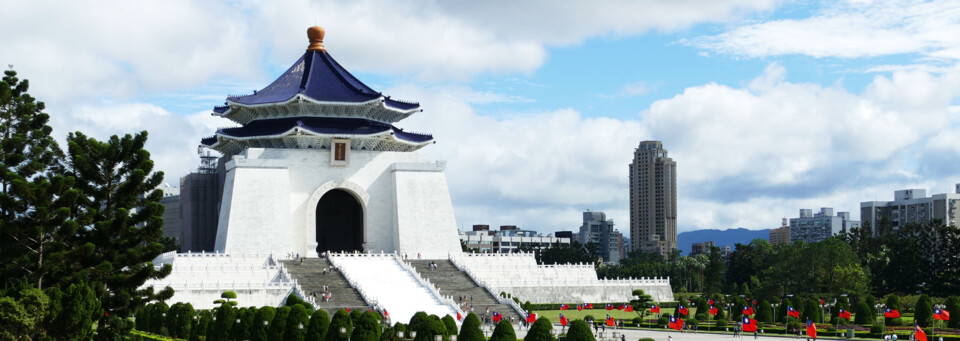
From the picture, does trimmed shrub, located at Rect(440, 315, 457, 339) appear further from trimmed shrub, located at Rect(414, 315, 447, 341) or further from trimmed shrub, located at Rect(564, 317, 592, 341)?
trimmed shrub, located at Rect(564, 317, 592, 341)

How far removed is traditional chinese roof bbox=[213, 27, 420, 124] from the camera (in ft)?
154

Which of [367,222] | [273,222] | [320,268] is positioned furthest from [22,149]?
[367,222]

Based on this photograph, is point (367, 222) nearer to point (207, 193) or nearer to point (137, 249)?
point (207, 193)

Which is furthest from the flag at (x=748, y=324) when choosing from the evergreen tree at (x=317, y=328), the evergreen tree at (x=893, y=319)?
the evergreen tree at (x=317, y=328)

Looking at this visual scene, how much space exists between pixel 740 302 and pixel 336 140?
18909 millimetres

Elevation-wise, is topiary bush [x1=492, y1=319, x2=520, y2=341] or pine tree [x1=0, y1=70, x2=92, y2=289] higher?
pine tree [x1=0, y1=70, x2=92, y2=289]

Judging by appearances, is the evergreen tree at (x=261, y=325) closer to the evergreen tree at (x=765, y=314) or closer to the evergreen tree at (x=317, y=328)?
the evergreen tree at (x=317, y=328)

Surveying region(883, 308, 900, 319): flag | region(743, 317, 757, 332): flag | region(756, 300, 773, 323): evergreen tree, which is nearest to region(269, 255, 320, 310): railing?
region(743, 317, 757, 332): flag

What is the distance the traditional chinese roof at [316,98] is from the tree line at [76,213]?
54.2 ft

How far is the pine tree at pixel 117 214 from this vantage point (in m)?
28.5

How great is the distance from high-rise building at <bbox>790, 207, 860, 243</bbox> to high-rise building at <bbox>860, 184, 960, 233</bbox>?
4301cm

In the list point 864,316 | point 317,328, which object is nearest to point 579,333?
point 317,328

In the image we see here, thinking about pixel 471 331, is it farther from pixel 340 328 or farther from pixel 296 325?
pixel 296 325

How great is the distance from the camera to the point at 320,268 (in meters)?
40.0
